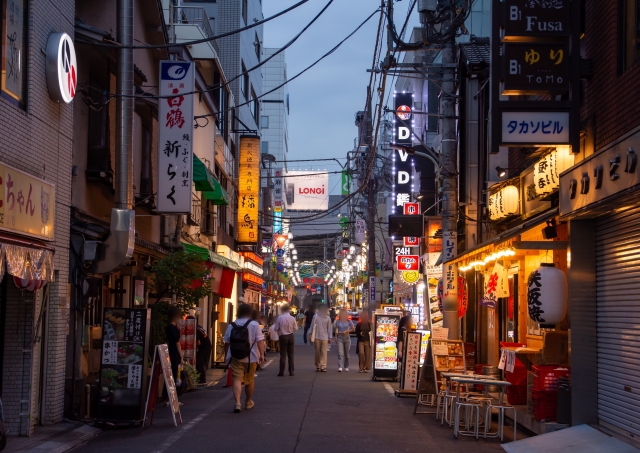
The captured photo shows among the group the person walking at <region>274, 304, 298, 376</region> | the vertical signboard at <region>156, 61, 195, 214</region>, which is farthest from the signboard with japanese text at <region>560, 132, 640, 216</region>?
the person walking at <region>274, 304, 298, 376</region>

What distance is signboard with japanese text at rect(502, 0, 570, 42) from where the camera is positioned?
1105 centimetres

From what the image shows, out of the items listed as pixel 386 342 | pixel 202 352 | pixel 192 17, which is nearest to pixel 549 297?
pixel 386 342

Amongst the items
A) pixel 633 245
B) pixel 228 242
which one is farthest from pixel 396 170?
pixel 633 245

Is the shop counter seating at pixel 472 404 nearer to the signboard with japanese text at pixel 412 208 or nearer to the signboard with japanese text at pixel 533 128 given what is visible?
the signboard with japanese text at pixel 533 128

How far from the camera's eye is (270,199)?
6675 cm

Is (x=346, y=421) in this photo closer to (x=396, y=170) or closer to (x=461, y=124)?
(x=461, y=124)

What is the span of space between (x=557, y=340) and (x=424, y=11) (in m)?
9.43

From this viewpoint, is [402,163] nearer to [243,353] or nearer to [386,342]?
[386,342]

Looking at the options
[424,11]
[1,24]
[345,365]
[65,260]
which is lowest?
[345,365]

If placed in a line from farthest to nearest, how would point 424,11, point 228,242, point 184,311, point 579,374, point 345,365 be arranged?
point 228,242, point 345,365, point 424,11, point 184,311, point 579,374

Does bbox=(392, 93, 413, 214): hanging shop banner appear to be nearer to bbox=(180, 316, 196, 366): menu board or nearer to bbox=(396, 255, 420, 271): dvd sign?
bbox=(396, 255, 420, 271): dvd sign

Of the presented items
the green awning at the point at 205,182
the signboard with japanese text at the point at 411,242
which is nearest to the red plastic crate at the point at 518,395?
the green awning at the point at 205,182

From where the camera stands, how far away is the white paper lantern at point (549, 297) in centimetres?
1218

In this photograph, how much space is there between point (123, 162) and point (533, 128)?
6929 mm
